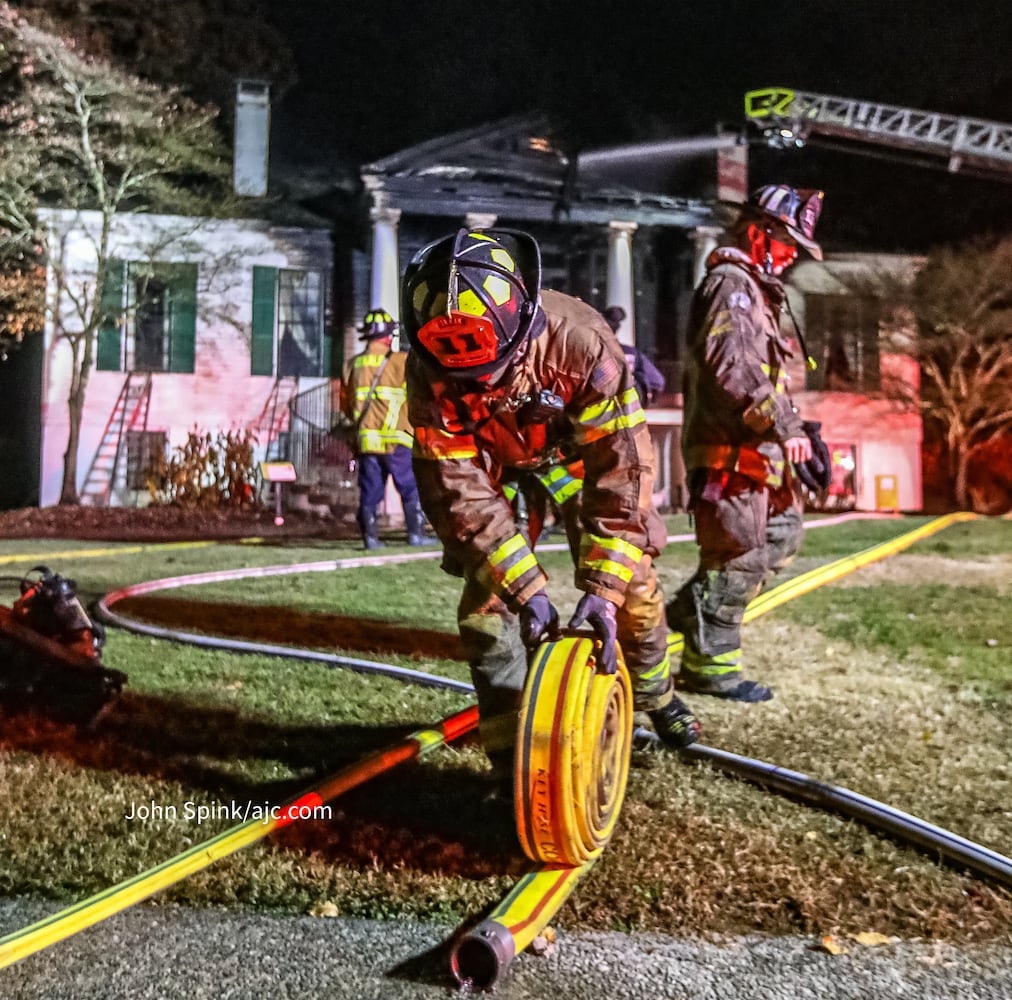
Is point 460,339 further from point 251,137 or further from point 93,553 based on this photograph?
point 251,137

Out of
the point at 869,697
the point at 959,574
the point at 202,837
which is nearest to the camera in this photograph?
the point at 202,837

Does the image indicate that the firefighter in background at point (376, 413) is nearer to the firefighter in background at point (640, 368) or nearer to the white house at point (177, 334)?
the firefighter in background at point (640, 368)

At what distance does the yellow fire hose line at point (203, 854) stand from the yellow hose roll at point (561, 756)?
656mm

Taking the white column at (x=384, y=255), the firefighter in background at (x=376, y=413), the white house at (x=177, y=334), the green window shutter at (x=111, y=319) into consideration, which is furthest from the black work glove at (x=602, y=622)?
the green window shutter at (x=111, y=319)

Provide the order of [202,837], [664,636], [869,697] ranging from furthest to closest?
1. [869,697]
2. [664,636]
3. [202,837]

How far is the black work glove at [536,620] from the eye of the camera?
224 centimetres

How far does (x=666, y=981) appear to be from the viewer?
1705mm

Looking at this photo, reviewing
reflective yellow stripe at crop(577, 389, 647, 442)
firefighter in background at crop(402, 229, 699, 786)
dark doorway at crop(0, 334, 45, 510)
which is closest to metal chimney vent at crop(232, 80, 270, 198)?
dark doorway at crop(0, 334, 45, 510)

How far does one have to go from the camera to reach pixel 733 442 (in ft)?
11.9

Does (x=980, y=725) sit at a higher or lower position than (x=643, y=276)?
lower

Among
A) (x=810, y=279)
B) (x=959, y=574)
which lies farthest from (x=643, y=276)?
(x=959, y=574)

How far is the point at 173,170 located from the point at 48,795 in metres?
15.1

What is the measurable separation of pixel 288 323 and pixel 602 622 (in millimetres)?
15415

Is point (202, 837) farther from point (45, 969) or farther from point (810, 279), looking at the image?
point (810, 279)
